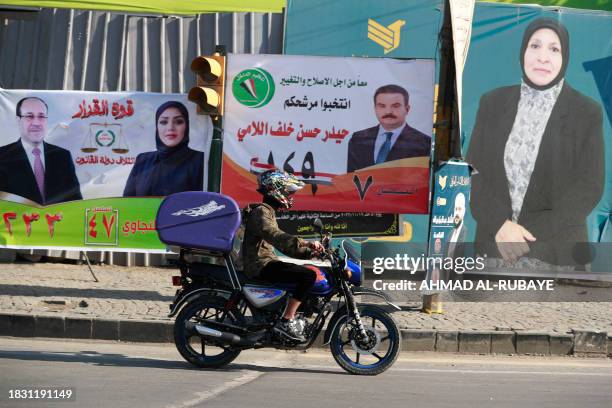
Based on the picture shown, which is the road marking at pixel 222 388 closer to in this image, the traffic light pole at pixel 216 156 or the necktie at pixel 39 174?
the traffic light pole at pixel 216 156

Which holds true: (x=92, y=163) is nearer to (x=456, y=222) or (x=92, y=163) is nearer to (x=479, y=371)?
(x=456, y=222)

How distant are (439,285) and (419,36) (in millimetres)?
4146

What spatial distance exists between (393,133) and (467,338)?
8.68 ft

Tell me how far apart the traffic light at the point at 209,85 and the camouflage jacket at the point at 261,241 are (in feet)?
10.1

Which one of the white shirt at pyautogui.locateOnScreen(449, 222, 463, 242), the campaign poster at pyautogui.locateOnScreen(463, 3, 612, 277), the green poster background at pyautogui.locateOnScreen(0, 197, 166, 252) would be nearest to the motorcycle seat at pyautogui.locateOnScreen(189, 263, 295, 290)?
the white shirt at pyautogui.locateOnScreen(449, 222, 463, 242)

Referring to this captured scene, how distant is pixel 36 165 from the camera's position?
11.2m

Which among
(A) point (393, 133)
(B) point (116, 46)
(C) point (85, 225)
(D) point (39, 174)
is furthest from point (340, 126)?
(B) point (116, 46)

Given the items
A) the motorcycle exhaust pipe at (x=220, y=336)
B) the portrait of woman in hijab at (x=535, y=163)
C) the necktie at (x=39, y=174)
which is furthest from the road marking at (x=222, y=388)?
the portrait of woman in hijab at (x=535, y=163)

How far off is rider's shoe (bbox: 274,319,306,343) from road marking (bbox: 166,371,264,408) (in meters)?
0.37

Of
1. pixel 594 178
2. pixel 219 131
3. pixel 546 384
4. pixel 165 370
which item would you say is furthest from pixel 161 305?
pixel 594 178

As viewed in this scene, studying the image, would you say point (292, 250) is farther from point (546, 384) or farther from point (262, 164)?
point (262, 164)

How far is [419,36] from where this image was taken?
510 inches

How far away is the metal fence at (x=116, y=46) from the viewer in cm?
1300

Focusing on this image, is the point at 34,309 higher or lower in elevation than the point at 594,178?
lower
